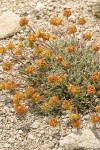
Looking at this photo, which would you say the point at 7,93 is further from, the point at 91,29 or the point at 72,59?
the point at 91,29

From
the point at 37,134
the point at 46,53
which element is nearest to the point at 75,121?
the point at 37,134

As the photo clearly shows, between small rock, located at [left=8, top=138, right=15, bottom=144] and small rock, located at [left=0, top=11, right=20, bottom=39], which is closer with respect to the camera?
small rock, located at [left=8, top=138, right=15, bottom=144]

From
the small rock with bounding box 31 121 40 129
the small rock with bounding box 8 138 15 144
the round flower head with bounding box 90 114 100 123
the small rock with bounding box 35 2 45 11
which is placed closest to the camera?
the round flower head with bounding box 90 114 100 123

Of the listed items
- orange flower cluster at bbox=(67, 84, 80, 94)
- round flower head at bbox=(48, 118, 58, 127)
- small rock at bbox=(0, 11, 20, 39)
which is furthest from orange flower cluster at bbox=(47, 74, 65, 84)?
small rock at bbox=(0, 11, 20, 39)

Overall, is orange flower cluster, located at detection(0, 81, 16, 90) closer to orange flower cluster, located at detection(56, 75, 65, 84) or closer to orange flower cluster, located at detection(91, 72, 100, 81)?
orange flower cluster, located at detection(56, 75, 65, 84)

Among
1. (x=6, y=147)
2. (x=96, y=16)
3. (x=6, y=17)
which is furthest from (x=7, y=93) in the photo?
(x=96, y=16)

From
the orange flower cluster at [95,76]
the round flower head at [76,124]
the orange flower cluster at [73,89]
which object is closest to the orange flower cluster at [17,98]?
the orange flower cluster at [73,89]

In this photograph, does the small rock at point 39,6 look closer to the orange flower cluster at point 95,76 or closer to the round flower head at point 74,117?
the orange flower cluster at point 95,76
